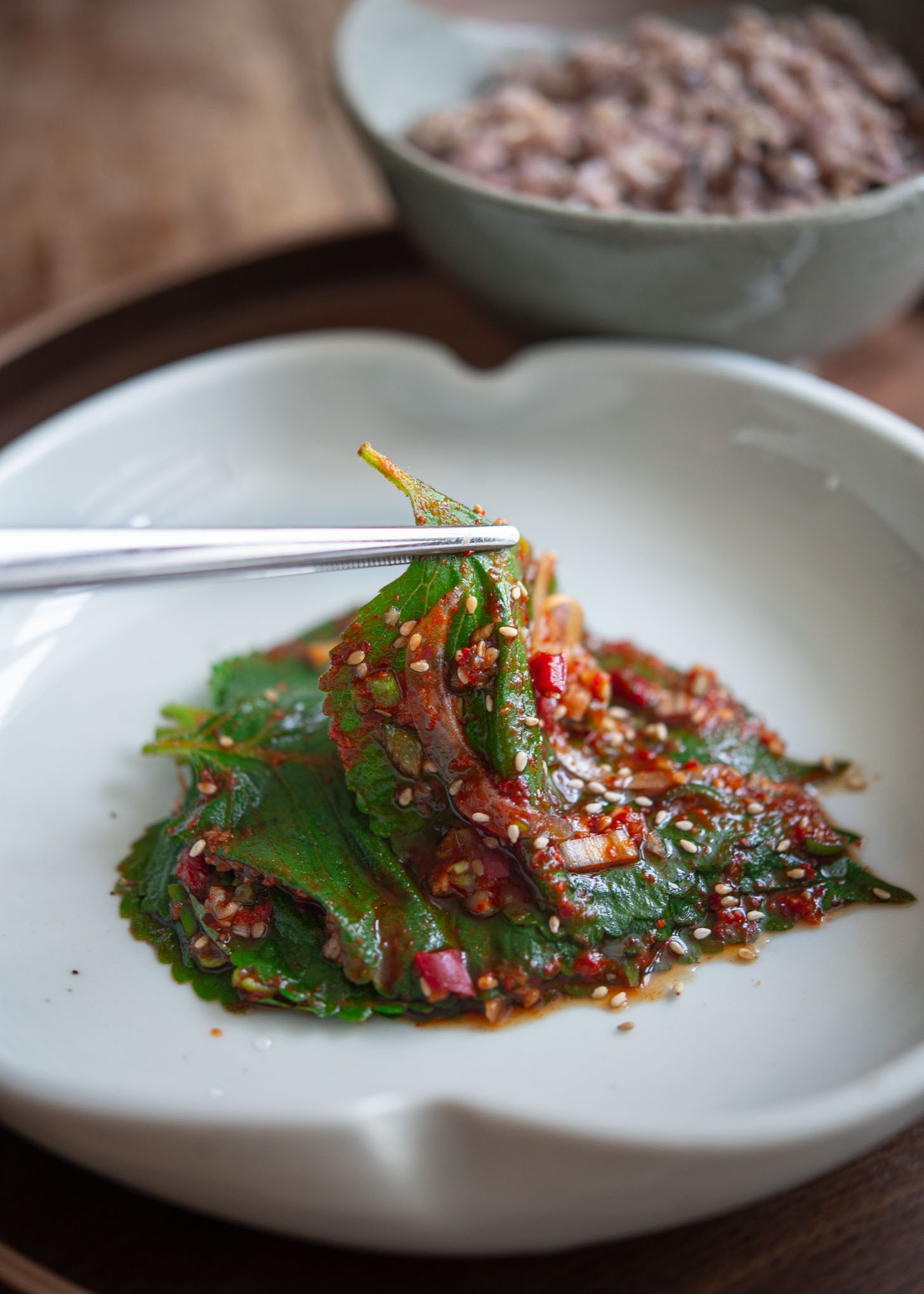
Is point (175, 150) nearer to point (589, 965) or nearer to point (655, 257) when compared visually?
point (655, 257)

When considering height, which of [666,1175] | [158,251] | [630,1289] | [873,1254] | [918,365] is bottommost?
[158,251]

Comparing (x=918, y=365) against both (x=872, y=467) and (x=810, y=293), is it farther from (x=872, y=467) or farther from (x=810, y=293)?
(x=872, y=467)

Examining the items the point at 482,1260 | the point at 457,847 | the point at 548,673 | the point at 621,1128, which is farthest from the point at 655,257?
the point at 482,1260

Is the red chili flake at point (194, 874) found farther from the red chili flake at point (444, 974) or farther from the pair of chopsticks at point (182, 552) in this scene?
the pair of chopsticks at point (182, 552)

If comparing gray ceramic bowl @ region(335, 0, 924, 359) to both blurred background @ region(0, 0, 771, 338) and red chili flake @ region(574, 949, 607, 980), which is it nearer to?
blurred background @ region(0, 0, 771, 338)

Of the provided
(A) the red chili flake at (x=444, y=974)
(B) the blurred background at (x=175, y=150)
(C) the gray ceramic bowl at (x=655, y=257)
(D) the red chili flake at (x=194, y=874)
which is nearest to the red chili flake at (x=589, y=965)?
(A) the red chili flake at (x=444, y=974)

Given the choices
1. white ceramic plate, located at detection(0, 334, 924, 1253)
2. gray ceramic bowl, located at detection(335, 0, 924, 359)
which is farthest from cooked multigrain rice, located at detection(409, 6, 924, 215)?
white ceramic plate, located at detection(0, 334, 924, 1253)

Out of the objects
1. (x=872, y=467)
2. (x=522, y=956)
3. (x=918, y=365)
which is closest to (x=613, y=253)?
(x=872, y=467)
